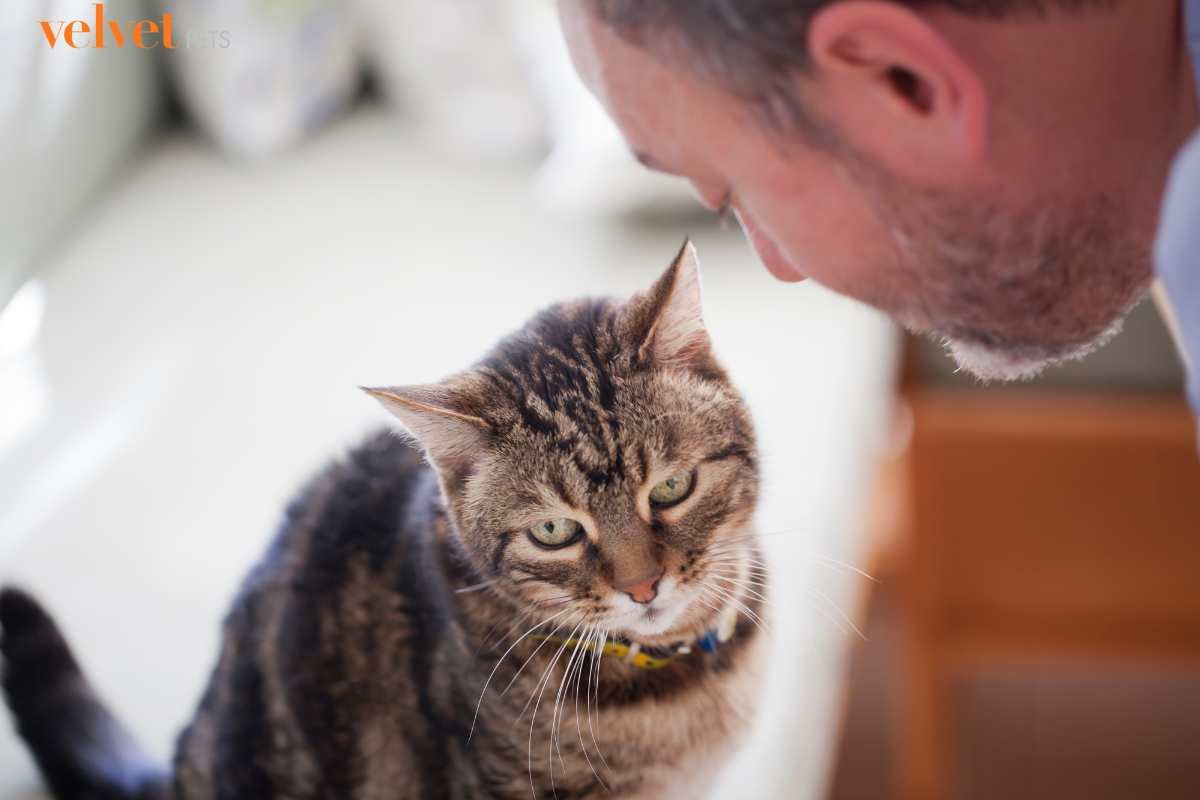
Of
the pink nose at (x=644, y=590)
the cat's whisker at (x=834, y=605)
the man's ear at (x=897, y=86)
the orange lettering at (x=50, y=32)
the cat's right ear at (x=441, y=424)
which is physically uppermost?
the orange lettering at (x=50, y=32)

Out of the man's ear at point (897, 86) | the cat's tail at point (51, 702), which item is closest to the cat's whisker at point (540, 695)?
the cat's tail at point (51, 702)

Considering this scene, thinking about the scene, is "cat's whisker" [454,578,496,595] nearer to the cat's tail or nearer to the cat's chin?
the cat's chin

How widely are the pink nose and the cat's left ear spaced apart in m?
0.14

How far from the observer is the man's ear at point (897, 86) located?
0.59 m

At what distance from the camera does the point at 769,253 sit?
79 cm

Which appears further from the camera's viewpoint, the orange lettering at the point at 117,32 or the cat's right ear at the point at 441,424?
the orange lettering at the point at 117,32

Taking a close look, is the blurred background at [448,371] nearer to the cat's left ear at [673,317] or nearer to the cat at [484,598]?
the cat at [484,598]

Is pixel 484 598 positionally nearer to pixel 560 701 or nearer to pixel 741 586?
pixel 560 701

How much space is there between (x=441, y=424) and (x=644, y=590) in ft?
0.58

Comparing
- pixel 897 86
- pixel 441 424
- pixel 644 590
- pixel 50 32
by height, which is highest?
pixel 50 32

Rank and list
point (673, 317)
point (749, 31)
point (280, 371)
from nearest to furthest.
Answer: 1. point (749, 31)
2. point (673, 317)
3. point (280, 371)

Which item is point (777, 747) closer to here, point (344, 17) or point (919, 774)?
point (919, 774)

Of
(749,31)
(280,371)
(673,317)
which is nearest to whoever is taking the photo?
(749,31)

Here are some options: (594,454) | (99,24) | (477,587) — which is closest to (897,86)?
(594,454)
